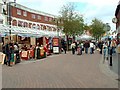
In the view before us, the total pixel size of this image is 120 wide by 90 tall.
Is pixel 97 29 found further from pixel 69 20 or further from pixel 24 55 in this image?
pixel 24 55

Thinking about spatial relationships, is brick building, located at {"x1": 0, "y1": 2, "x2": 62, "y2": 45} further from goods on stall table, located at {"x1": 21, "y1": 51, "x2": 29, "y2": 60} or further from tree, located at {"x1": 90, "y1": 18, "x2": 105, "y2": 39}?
goods on stall table, located at {"x1": 21, "y1": 51, "x2": 29, "y2": 60}

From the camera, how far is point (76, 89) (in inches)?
398

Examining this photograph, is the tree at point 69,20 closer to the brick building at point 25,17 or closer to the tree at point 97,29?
the brick building at point 25,17

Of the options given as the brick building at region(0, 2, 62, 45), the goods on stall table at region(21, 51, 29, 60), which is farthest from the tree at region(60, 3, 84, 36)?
the goods on stall table at region(21, 51, 29, 60)

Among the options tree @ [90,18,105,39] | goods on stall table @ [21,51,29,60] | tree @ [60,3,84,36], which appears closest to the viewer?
goods on stall table @ [21,51,29,60]

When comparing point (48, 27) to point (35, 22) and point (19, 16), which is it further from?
point (19, 16)

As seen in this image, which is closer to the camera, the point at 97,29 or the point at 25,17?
the point at 25,17

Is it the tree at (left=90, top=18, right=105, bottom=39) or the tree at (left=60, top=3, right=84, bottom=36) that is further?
the tree at (left=90, top=18, right=105, bottom=39)

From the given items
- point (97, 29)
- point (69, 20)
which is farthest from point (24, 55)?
point (97, 29)

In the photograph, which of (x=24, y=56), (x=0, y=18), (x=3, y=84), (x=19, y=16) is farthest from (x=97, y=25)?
(x=3, y=84)

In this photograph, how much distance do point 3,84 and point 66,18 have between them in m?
46.8

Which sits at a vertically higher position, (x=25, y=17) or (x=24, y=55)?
(x=25, y=17)

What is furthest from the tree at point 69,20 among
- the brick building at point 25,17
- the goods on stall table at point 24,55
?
the goods on stall table at point 24,55

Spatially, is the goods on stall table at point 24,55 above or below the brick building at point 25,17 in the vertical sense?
below
